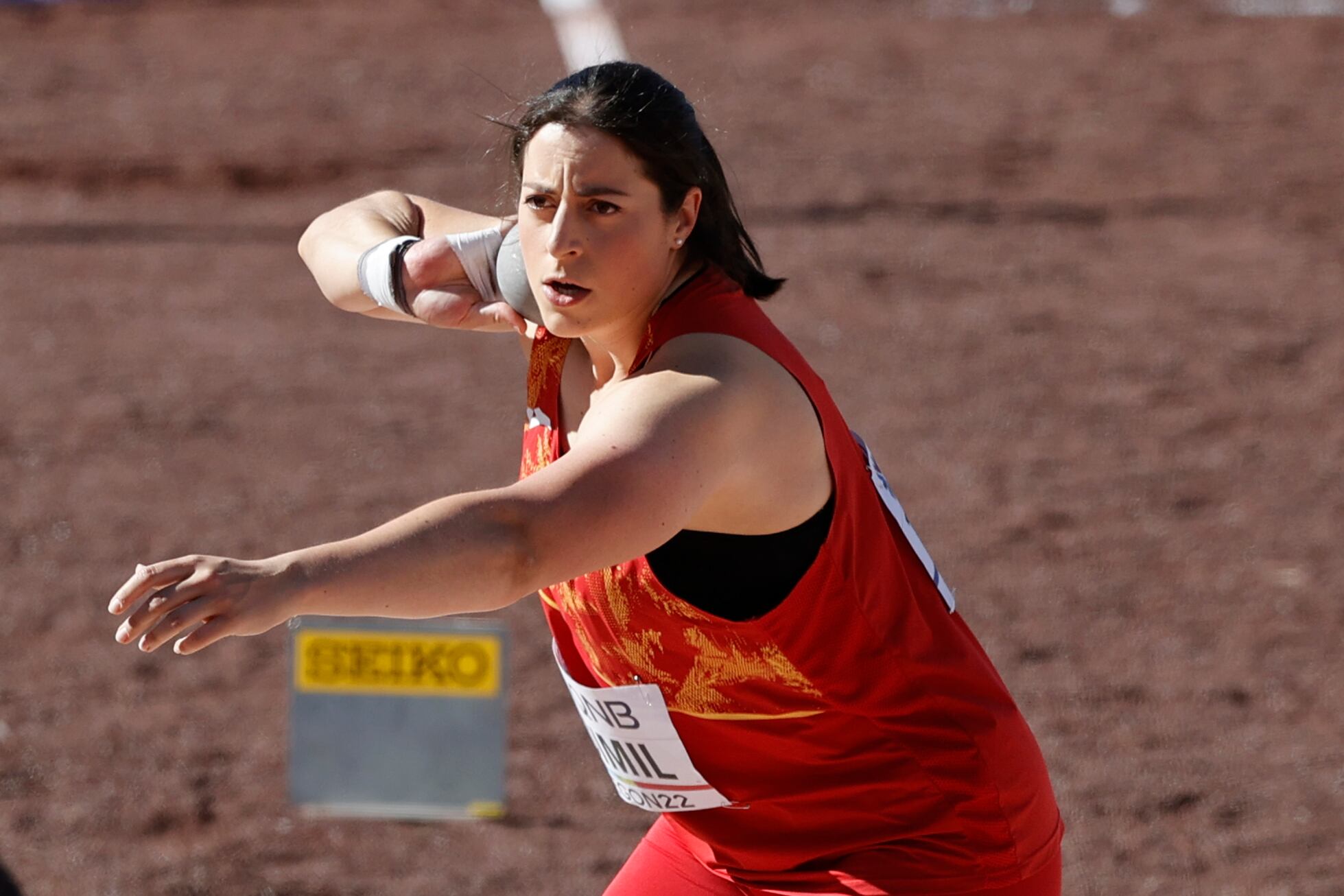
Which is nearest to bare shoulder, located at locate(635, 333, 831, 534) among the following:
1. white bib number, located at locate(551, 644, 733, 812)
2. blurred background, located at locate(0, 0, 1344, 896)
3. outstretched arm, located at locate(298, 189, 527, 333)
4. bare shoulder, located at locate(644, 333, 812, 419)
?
bare shoulder, located at locate(644, 333, 812, 419)

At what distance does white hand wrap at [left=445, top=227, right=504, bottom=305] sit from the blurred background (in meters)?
0.17

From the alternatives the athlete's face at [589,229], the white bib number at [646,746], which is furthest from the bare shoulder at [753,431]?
the white bib number at [646,746]

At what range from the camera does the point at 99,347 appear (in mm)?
8781

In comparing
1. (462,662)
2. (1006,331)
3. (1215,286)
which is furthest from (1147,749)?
(1215,286)

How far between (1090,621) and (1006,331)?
9.28ft

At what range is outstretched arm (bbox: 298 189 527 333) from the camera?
291 centimetres

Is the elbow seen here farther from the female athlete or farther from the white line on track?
the white line on track

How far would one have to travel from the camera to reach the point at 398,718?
508 cm

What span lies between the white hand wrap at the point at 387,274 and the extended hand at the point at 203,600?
1153mm

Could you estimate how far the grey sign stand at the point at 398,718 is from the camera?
5031 millimetres

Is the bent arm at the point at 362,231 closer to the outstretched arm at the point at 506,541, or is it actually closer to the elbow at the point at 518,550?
the outstretched arm at the point at 506,541

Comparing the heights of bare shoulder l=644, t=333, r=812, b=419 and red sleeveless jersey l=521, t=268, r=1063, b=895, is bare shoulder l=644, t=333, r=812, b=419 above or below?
above

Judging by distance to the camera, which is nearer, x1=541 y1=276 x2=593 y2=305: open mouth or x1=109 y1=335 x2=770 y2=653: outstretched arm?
x1=109 y1=335 x2=770 y2=653: outstretched arm

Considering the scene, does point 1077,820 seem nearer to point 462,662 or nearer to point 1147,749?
point 1147,749
